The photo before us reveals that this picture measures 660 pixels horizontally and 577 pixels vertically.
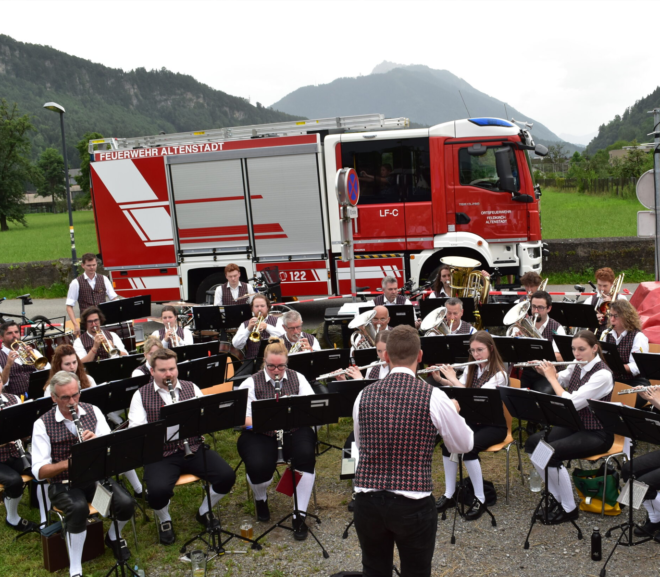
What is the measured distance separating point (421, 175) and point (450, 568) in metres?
7.83

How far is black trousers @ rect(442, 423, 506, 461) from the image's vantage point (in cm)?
584

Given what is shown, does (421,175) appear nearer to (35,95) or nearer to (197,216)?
(197,216)

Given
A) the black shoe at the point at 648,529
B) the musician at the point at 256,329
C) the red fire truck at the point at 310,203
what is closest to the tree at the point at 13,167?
the red fire truck at the point at 310,203

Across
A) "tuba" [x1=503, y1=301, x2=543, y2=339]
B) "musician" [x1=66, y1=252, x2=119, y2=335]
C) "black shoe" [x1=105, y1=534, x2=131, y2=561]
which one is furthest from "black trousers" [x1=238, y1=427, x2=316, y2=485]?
"musician" [x1=66, y1=252, x2=119, y2=335]

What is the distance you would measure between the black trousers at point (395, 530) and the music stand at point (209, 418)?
2.08 metres

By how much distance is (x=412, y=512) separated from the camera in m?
3.54

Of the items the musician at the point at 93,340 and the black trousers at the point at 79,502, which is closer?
the black trousers at the point at 79,502

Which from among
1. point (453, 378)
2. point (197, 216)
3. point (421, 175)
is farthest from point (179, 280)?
point (453, 378)

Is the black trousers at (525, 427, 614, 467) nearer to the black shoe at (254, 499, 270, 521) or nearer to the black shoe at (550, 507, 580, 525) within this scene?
the black shoe at (550, 507, 580, 525)

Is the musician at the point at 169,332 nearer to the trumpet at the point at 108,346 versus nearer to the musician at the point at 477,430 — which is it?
the trumpet at the point at 108,346

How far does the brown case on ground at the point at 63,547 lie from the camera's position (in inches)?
209

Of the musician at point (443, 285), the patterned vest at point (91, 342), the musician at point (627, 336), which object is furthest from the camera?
the musician at point (443, 285)

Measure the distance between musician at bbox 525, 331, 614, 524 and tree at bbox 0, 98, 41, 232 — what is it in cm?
6461

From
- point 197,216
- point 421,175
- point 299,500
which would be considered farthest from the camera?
point 197,216
